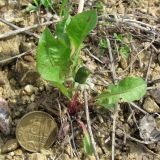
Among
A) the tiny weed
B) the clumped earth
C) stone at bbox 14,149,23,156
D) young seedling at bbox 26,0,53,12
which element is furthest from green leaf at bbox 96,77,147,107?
young seedling at bbox 26,0,53,12

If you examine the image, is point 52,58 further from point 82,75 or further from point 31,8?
point 31,8

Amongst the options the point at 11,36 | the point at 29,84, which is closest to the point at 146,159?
the point at 29,84

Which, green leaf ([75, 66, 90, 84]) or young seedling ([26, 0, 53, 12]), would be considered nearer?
green leaf ([75, 66, 90, 84])

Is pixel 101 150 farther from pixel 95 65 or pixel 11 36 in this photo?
pixel 11 36

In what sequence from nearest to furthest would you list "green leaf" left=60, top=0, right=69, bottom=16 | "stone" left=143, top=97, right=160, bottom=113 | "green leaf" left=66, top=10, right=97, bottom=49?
"green leaf" left=66, top=10, right=97, bottom=49
"stone" left=143, top=97, right=160, bottom=113
"green leaf" left=60, top=0, right=69, bottom=16

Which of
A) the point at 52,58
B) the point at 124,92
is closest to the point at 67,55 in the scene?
the point at 52,58

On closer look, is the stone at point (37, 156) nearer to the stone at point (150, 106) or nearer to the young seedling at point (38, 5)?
the stone at point (150, 106)

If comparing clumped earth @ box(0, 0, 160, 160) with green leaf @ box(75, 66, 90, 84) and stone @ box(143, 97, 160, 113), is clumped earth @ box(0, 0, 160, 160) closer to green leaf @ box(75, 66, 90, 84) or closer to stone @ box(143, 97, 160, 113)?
stone @ box(143, 97, 160, 113)
